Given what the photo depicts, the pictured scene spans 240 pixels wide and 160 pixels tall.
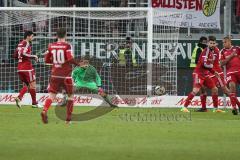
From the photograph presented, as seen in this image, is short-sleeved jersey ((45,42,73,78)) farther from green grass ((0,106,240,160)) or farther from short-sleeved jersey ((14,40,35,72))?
short-sleeved jersey ((14,40,35,72))

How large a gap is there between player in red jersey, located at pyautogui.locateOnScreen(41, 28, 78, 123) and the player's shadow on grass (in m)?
1.45

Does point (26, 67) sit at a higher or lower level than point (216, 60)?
lower

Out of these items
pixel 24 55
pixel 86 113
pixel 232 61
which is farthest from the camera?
pixel 24 55

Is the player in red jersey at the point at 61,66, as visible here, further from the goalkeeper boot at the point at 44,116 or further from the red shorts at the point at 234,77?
the red shorts at the point at 234,77

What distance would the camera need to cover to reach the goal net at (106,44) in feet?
81.0

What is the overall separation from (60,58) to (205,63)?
5.89 meters

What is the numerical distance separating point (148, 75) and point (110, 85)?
150cm

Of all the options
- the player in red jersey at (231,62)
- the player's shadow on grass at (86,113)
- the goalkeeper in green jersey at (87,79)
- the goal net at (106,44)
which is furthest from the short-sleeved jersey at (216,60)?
the goalkeeper in green jersey at (87,79)

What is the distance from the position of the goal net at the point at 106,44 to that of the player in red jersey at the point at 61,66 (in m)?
7.59

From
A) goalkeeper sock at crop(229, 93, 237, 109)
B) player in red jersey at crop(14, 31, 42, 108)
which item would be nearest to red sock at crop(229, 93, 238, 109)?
goalkeeper sock at crop(229, 93, 237, 109)

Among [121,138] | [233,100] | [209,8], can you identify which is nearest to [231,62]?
[233,100]

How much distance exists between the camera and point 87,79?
23.7 m

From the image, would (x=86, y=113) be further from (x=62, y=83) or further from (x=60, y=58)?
(x=60, y=58)

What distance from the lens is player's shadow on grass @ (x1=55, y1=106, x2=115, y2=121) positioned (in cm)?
1900
